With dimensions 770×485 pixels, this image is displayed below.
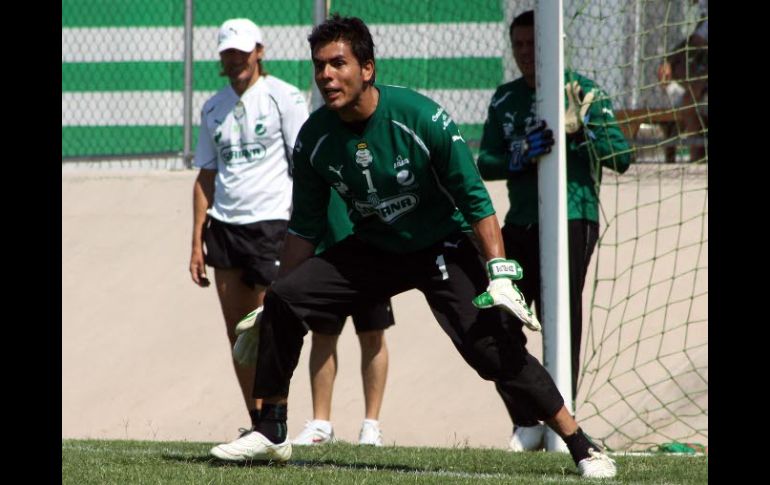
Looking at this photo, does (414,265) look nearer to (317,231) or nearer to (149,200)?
(317,231)

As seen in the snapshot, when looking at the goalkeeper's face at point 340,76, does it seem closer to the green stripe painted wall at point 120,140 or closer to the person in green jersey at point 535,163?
the person in green jersey at point 535,163

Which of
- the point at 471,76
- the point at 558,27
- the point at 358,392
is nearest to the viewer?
the point at 558,27

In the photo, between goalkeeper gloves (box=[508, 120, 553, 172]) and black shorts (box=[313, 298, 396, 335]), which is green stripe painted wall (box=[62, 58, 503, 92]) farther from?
goalkeeper gloves (box=[508, 120, 553, 172])

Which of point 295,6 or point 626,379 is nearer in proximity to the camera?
point 626,379

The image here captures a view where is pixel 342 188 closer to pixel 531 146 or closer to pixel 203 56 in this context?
pixel 531 146

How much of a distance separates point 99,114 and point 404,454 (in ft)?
22.4

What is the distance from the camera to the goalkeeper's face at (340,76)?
5.58 m

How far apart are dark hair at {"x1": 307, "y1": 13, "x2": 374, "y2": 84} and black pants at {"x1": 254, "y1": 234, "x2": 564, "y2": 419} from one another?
0.82 meters

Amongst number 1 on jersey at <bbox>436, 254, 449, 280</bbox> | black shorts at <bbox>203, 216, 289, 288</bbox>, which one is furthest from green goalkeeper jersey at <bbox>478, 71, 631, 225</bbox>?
number 1 on jersey at <bbox>436, 254, 449, 280</bbox>

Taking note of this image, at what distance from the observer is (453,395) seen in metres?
9.51

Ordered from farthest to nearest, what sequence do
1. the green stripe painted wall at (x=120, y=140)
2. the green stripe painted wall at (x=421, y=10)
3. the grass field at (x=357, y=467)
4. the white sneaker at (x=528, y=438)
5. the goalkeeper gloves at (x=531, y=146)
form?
the green stripe painted wall at (x=120, y=140) < the green stripe painted wall at (x=421, y=10) < the white sneaker at (x=528, y=438) < the goalkeeper gloves at (x=531, y=146) < the grass field at (x=357, y=467)

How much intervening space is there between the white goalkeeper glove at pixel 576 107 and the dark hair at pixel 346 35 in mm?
1850

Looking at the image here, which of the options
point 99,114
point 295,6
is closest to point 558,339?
point 295,6

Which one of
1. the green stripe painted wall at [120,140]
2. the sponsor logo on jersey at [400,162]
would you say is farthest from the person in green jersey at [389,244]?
the green stripe painted wall at [120,140]
